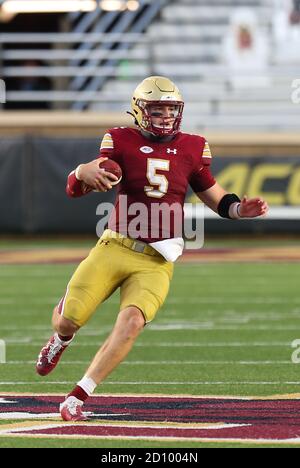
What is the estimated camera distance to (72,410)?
5590 millimetres

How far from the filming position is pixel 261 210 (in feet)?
20.1

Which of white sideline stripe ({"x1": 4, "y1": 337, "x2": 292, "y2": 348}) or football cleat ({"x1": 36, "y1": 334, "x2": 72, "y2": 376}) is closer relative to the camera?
football cleat ({"x1": 36, "y1": 334, "x2": 72, "y2": 376})

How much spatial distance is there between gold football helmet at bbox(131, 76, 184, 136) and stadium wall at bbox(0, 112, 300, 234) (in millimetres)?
10986

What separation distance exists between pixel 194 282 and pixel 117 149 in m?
6.66

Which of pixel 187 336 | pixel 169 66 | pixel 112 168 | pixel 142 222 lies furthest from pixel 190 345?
pixel 169 66

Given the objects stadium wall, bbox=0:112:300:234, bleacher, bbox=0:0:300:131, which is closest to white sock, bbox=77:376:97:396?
stadium wall, bbox=0:112:300:234

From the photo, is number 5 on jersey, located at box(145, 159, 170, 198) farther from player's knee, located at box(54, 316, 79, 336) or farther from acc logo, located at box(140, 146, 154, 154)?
player's knee, located at box(54, 316, 79, 336)

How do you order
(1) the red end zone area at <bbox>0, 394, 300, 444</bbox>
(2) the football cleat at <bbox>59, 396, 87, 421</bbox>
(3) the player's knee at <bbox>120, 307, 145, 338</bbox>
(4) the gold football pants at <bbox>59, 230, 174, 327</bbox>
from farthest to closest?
(4) the gold football pants at <bbox>59, 230, 174, 327</bbox> < (3) the player's knee at <bbox>120, 307, 145, 338</bbox> < (2) the football cleat at <bbox>59, 396, 87, 421</bbox> < (1) the red end zone area at <bbox>0, 394, 300, 444</bbox>

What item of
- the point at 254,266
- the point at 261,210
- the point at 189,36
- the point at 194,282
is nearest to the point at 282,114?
the point at 189,36

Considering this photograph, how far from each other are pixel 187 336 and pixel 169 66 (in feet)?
39.8

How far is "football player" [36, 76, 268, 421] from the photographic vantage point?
5.75 meters

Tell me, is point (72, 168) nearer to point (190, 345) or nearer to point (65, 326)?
point (190, 345)
